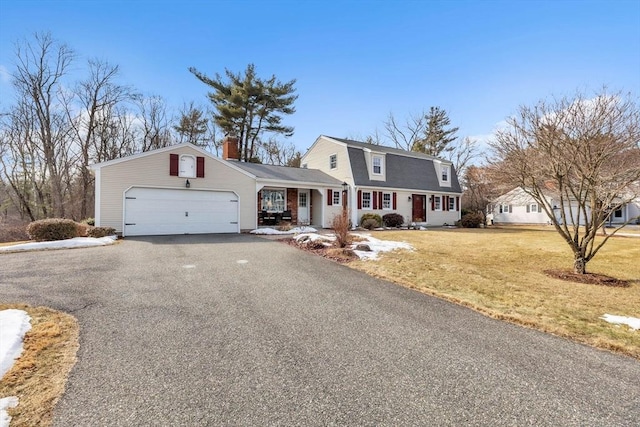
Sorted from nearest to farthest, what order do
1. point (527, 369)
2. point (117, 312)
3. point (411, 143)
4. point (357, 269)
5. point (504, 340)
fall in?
point (527, 369) < point (504, 340) < point (117, 312) < point (357, 269) < point (411, 143)

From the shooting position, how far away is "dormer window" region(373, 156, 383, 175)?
65.6 ft

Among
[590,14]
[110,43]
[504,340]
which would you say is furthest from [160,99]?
[504,340]

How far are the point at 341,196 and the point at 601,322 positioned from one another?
1490cm

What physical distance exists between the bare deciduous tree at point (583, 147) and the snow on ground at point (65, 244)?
13169 millimetres

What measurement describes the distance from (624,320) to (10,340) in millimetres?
7731

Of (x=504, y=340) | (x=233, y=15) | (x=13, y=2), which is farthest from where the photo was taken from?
(x=233, y=15)

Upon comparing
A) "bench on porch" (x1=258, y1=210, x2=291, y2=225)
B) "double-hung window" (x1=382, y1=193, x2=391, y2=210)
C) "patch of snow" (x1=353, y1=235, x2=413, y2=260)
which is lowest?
"patch of snow" (x1=353, y1=235, x2=413, y2=260)

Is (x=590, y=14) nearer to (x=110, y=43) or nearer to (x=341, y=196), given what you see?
(x=341, y=196)

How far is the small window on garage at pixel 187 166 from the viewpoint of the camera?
1353 cm

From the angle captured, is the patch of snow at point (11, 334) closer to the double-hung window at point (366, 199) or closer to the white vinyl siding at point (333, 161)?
the double-hung window at point (366, 199)

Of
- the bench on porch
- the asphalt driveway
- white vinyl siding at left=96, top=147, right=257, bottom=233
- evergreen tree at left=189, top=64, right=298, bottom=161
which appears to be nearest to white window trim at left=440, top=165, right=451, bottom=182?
the bench on porch

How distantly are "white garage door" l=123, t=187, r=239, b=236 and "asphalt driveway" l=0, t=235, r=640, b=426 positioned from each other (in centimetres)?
749

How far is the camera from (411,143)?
35.1m

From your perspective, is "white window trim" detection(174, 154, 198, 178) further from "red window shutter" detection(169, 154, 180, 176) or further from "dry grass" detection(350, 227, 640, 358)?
"dry grass" detection(350, 227, 640, 358)
